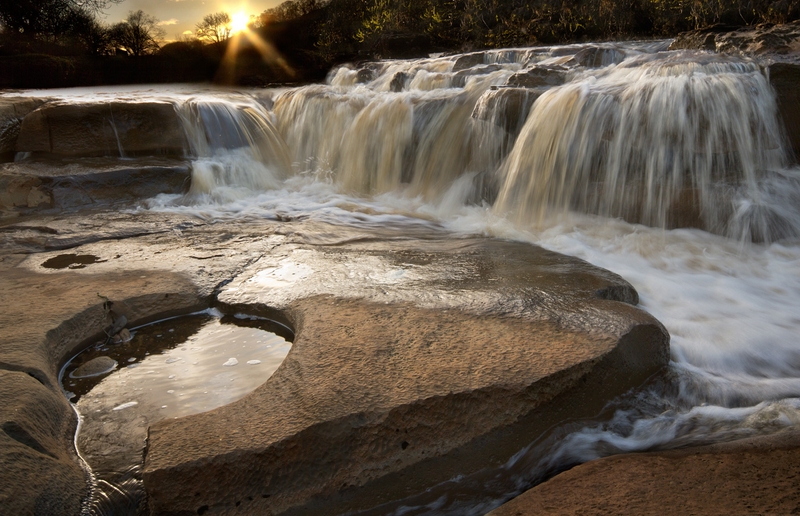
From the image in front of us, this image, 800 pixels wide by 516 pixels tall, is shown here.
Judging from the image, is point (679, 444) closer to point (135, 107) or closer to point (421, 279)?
point (421, 279)

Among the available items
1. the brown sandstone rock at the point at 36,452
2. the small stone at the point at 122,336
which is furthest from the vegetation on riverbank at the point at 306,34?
the brown sandstone rock at the point at 36,452

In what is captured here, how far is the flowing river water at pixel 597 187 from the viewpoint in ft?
8.20

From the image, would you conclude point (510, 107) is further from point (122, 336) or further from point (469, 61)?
point (122, 336)

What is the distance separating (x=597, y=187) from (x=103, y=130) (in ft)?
19.1

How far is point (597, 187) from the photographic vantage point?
528 centimetres

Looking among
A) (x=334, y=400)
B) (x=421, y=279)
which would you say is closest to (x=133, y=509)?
(x=334, y=400)

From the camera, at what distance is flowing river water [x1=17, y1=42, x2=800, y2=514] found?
2.50 m

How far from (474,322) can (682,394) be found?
3.18ft

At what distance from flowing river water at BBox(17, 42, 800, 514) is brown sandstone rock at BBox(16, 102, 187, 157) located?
332 mm

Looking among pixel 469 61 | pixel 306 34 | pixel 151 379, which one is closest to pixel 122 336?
pixel 151 379

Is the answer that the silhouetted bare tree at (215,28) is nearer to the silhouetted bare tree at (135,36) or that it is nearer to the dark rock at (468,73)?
the silhouetted bare tree at (135,36)

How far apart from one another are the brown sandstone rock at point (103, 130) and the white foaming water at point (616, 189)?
0.49 m

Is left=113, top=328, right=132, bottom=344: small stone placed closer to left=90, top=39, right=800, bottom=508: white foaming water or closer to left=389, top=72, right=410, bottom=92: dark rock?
left=90, top=39, right=800, bottom=508: white foaming water

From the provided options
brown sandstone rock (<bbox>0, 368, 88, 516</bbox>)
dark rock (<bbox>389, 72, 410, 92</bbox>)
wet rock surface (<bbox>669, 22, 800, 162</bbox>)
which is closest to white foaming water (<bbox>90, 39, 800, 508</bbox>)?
wet rock surface (<bbox>669, 22, 800, 162</bbox>)
